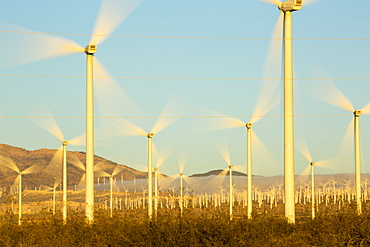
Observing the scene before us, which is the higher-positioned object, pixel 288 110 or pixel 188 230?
pixel 288 110

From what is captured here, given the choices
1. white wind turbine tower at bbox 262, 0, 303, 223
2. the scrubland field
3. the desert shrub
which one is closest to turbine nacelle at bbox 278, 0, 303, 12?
white wind turbine tower at bbox 262, 0, 303, 223

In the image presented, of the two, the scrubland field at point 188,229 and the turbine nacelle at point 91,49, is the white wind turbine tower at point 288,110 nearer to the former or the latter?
the scrubland field at point 188,229

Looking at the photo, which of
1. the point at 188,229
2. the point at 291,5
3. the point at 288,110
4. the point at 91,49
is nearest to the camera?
the point at 188,229

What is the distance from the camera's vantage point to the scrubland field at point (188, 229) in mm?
21906

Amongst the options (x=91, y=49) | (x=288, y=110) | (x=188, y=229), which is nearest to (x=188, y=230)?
(x=188, y=229)

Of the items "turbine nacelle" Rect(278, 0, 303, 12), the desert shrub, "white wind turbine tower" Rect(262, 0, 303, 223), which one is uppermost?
"turbine nacelle" Rect(278, 0, 303, 12)

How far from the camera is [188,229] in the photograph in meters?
22.7

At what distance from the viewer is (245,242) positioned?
20.9 meters

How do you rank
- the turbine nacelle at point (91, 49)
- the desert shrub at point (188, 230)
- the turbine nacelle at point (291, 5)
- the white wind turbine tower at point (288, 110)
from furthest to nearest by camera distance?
the turbine nacelle at point (91, 49), the turbine nacelle at point (291, 5), the white wind turbine tower at point (288, 110), the desert shrub at point (188, 230)

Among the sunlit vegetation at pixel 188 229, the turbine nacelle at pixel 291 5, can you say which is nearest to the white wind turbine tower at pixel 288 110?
the turbine nacelle at pixel 291 5

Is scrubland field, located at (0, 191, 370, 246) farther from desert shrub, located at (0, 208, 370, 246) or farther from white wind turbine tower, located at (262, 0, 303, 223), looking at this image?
white wind turbine tower, located at (262, 0, 303, 223)

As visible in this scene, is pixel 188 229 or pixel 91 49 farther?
pixel 91 49

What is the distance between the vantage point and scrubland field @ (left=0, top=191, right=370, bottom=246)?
21.9m

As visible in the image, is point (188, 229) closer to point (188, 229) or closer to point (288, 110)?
point (188, 229)
